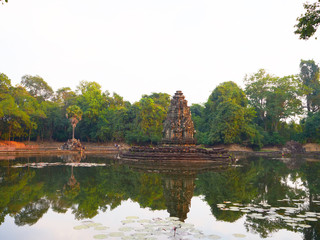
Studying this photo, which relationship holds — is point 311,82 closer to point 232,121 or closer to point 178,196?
point 232,121

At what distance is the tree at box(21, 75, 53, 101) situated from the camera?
8012 centimetres

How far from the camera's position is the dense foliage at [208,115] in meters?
52.8

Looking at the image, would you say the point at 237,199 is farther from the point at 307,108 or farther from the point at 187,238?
the point at 307,108

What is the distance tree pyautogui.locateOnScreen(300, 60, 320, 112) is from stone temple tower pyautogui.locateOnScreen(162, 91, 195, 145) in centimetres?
4091

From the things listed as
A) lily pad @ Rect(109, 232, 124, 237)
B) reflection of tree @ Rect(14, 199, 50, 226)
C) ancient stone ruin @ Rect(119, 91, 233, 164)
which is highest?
ancient stone ruin @ Rect(119, 91, 233, 164)

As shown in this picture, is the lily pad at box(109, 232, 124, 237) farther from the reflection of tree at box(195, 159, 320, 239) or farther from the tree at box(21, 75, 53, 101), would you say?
the tree at box(21, 75, 53, 101)

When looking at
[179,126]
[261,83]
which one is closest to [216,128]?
[261,83]

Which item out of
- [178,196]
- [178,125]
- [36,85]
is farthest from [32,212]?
[36,85]

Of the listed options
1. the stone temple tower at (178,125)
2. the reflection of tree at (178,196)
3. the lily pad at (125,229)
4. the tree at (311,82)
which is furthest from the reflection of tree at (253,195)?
the tree at (311,82)

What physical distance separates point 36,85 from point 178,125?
66280 millimetres

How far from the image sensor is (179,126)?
2866cm

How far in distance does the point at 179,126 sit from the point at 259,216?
21.3 metres

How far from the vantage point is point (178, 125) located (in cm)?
2866

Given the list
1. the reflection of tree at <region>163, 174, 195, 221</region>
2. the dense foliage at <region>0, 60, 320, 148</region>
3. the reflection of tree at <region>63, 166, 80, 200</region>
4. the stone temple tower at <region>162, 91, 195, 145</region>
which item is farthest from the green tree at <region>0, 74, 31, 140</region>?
the reflection of tree at <region>163, 174, 195, 221</region>
